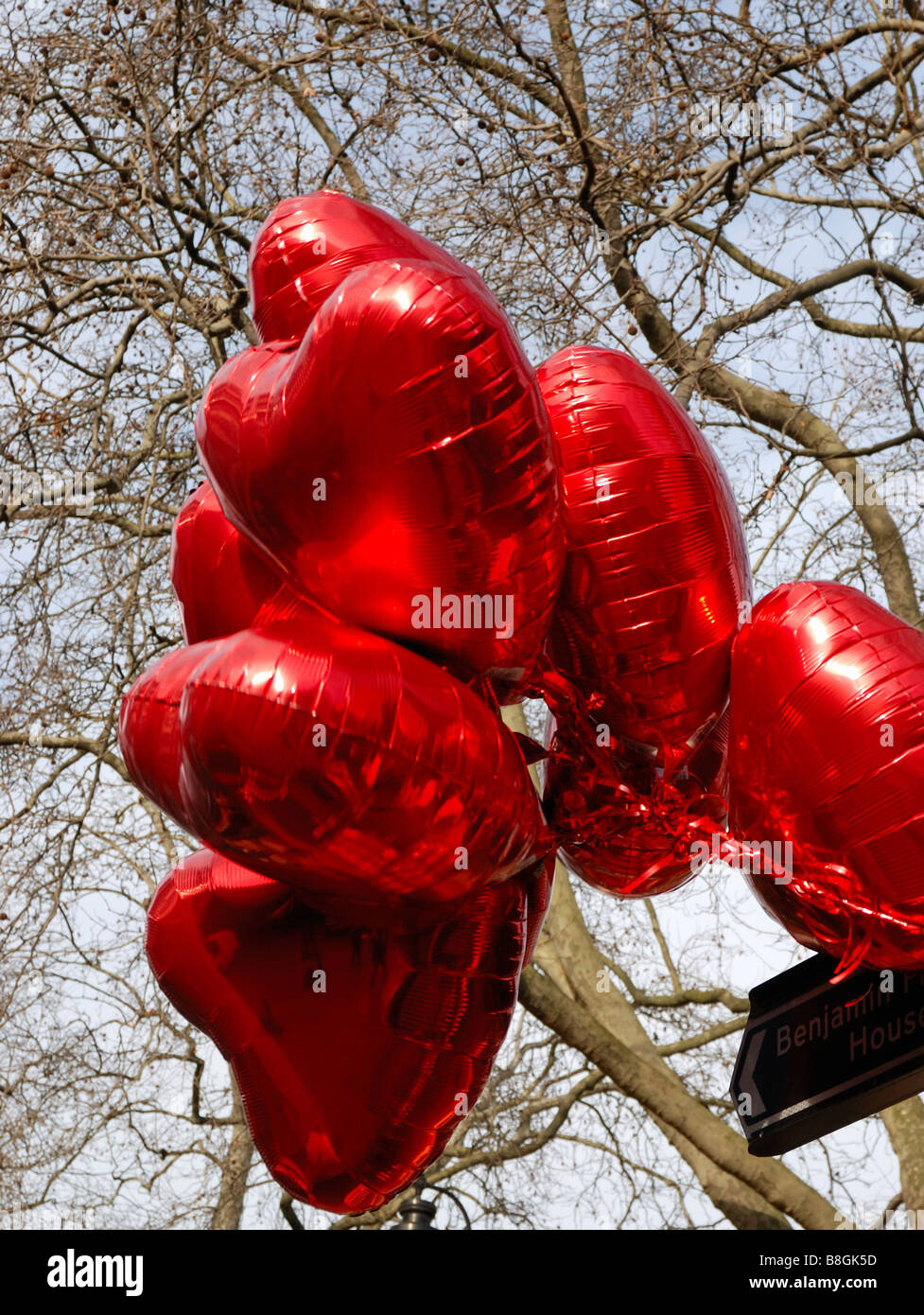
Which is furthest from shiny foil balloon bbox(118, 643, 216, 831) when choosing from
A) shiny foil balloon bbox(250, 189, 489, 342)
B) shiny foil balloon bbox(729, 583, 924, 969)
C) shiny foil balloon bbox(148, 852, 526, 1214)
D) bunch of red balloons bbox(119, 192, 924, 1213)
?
shiny foil balloon bbox(729, 583, 924, 969)

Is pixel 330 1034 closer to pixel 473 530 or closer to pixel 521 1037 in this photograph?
pixel 473 530

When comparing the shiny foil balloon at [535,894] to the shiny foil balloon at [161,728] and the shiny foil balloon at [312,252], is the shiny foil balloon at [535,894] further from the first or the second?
the shiny foil balloon at [312,252]

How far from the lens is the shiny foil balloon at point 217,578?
6.65ft

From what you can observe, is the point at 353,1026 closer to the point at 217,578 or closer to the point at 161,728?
the point at 161,728

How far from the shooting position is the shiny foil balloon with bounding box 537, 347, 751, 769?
6.68 feet

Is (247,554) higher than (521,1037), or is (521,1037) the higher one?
(521,1037)

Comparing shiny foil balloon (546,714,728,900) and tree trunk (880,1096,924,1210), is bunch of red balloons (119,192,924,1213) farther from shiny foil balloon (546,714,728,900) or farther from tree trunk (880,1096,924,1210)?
tree trunk (880,1096,924,1210)

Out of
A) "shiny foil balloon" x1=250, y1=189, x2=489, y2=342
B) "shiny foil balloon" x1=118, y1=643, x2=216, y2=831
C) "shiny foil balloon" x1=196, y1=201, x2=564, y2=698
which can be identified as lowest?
"shiny foil balloon" x1=118, y1=643, x2=216, y2=831

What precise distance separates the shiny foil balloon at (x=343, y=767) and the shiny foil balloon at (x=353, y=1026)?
0.67 ft

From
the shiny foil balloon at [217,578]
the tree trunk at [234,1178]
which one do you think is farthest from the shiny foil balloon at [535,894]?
the tree trunk at [234,1178]

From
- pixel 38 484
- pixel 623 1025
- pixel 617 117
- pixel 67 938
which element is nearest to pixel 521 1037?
pixel 623 1025

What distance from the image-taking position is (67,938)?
5879 millimetres

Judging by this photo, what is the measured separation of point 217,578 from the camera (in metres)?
2.08
